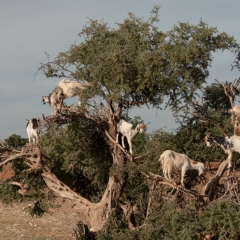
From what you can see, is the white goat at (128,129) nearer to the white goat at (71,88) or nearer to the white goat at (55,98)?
the white goat at (71,88)

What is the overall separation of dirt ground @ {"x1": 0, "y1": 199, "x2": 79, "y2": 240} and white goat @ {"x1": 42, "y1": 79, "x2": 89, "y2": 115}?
15.6 feet

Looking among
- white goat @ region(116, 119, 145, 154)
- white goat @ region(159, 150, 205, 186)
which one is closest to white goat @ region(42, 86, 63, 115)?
white goat @ region(116, 119, 145, 154)

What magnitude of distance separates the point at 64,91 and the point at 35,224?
8.23 metres

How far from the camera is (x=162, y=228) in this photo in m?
→ 12.0

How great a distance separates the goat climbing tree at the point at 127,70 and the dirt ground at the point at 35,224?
4254 millimetres

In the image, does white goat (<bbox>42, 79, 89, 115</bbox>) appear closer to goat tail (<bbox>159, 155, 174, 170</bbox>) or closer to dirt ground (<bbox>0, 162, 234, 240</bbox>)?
goat tail (<bbox>159, 155, 174, 170</bbox>)

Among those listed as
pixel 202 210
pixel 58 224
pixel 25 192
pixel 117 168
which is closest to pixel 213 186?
pixel 202 210

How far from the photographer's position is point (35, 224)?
19750 millimetres

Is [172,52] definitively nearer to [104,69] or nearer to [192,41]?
[192,41]

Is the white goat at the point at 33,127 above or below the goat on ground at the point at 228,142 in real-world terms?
above

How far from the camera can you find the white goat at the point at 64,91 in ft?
43.1

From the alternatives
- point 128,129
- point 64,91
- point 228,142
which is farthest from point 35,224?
point 228,142

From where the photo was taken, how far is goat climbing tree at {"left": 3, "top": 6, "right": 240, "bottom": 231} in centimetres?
1263

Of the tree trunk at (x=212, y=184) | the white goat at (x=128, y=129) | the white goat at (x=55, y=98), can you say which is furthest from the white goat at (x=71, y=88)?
the tree trunk at (x=212, y=184)
